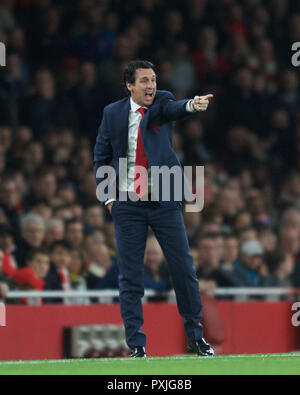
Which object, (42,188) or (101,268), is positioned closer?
(101,268)

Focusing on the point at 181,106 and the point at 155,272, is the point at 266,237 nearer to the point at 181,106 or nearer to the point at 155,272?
the point at 155,272

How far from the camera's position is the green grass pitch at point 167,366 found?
722 cm

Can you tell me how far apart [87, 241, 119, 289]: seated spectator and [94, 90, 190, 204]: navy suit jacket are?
3.55 m

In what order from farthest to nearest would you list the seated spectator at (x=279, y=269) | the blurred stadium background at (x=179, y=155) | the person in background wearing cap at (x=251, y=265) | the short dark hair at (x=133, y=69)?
1. the seated spectator at (x=279, y=269)
2. the person in background wearing cap at (x=251, y=265)
3. the blurred stadium background at (x=179, y=155)
4. the short dark hair at (x=133, y=69)

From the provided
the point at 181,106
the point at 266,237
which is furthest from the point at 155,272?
the point at 181,106

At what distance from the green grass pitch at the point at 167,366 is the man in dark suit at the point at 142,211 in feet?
1.11

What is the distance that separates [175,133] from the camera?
1595cm

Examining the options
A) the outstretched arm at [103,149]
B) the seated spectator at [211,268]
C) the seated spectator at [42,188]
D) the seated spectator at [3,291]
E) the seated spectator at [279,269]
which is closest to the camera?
the outstretched arm at [103,149]

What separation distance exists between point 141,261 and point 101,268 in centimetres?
392

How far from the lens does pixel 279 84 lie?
1759cm

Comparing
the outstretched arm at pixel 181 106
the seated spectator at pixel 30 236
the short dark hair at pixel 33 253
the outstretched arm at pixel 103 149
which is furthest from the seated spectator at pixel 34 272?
the outstretched arm at pixel 181 106

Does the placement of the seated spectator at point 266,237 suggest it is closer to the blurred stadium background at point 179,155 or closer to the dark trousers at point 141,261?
the blurred stadium background at point 179,155

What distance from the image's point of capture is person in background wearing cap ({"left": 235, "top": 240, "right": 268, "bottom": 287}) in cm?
1347

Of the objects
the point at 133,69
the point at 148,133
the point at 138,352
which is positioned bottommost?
the point at 138,352
